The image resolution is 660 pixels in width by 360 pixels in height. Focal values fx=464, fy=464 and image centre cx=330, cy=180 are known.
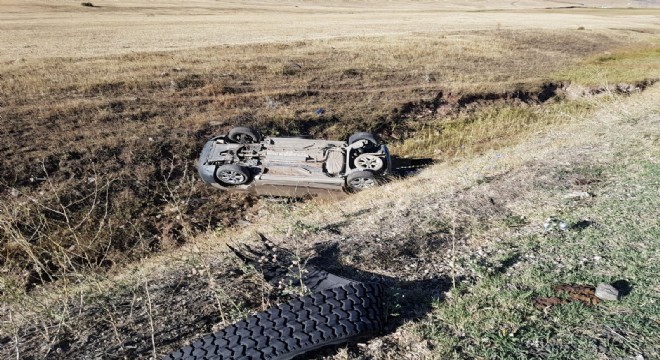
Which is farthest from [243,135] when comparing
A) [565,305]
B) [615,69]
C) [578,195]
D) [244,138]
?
[615,69]

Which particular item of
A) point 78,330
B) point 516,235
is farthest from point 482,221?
point 78,330

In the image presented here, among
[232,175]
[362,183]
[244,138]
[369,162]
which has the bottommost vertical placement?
[362,183]

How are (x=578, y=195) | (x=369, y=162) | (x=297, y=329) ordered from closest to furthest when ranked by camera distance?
(x=297, y=329), (x=578, y=195), (x=369, y=162)

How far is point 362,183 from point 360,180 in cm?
8

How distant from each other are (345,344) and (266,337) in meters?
0.61

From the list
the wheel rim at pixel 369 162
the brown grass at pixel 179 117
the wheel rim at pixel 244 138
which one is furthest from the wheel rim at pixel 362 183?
the wheel rim at pixel 244 138

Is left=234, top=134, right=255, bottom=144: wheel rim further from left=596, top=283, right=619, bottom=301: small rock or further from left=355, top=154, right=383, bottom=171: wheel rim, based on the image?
left=596, top=283, right=619, bottom=301: small rock

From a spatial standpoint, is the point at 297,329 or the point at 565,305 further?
the point at 565,305

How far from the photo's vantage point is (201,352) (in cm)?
318

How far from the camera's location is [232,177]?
812cm

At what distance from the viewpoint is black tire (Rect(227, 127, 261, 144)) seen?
9.22 meters

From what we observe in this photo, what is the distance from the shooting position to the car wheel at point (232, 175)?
8016 mm

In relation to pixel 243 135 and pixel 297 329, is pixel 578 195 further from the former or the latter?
pixel 243 135

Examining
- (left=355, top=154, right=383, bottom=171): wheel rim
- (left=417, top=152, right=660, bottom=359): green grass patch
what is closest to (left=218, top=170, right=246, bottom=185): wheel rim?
(left=355, top=154, right=383, bottom=171): wheel rim
